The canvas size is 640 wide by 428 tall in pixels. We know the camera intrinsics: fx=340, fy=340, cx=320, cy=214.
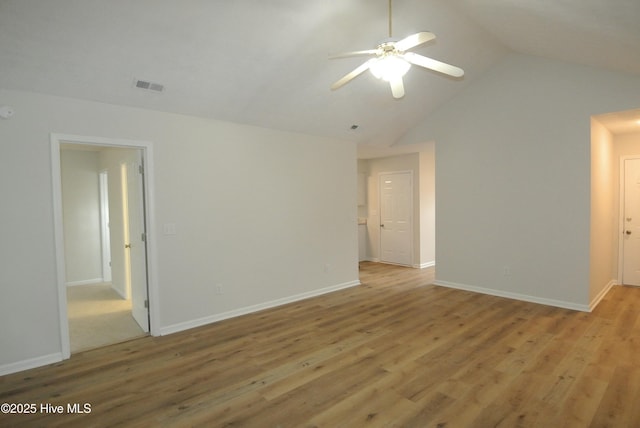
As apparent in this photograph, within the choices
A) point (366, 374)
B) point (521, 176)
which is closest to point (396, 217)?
point (521, 176)

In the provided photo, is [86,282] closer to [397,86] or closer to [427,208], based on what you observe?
[397,86]

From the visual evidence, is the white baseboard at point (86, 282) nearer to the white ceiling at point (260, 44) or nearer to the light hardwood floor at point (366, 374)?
the light hardwood floor at point (366, 374)

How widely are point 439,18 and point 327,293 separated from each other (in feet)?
13.1

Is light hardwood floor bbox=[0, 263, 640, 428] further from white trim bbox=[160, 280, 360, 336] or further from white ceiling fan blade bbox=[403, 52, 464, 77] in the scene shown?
white ceiling fan blade bbox=[403, 52, 464, 77]

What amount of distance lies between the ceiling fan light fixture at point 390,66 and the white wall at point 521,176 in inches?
117

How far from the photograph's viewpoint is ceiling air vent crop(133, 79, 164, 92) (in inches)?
128

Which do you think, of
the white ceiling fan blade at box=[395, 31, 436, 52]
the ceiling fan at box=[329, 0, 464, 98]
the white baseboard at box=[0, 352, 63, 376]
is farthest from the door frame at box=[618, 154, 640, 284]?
the white baseboard at box=[0, 352, 63, 376]

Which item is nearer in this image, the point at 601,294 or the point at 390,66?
the point at 390,66

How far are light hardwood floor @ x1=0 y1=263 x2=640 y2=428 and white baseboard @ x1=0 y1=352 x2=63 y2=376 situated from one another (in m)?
0.08

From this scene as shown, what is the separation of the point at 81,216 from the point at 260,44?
550cm

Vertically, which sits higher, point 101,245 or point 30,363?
point 101,245

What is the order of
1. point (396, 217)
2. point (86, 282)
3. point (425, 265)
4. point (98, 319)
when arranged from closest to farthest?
point (98, 319), point (86, 282), point (425, 265), point (396, 217)

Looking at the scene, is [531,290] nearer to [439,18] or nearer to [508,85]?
[508,85]

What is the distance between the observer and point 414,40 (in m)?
2.47
